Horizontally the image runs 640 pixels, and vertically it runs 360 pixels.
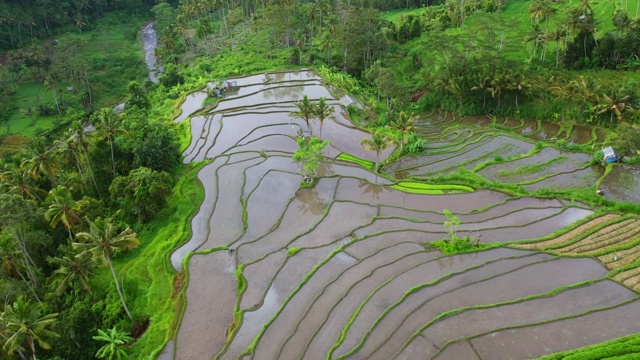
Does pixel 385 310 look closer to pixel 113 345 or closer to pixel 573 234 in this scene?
pixel 573 234

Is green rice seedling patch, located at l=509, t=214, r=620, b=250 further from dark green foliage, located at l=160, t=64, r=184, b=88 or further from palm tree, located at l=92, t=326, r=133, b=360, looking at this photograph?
dark green foliage, located at l=160, t=64, r=184, b=88

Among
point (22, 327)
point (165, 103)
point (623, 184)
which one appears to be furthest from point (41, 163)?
point (623, 184)

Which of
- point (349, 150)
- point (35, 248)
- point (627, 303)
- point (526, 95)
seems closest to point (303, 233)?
point (349, 150)

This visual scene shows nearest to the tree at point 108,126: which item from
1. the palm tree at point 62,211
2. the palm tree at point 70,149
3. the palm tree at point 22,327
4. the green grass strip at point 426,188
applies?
the palm tree at point 70,149

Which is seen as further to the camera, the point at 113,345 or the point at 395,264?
the point at 395,264

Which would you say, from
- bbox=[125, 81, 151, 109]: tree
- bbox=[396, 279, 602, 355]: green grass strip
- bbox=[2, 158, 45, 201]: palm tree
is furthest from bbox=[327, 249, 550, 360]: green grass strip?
bbox=[125, 81, 151, 109]: tree

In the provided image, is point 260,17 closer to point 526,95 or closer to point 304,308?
point 526,95
